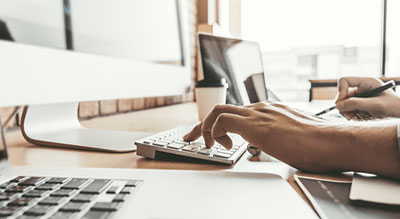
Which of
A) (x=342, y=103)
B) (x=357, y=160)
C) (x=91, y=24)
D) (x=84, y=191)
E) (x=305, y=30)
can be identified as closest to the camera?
(x=84, y=191)

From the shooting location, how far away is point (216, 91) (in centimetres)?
85

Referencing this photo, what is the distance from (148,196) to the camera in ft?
0.80

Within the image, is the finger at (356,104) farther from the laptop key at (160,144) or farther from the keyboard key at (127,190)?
the keyboard key at (127,190)

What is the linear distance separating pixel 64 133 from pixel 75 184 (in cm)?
41

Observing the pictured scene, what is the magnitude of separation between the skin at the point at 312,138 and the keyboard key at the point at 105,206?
0.22 m

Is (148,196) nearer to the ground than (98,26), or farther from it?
nearer to the ground

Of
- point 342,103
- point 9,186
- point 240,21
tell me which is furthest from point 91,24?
point 240,21

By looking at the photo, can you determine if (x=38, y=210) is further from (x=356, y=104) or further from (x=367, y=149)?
(x=356, y=104)

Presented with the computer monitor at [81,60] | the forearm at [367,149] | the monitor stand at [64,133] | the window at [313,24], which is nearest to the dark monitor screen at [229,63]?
the computer monitor at [81,60]

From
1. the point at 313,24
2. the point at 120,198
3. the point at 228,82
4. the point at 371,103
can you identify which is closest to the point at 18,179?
the point at 120,198

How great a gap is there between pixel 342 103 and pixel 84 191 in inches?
33.2

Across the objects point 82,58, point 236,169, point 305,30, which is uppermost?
point 305,30

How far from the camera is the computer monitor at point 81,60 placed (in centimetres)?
35

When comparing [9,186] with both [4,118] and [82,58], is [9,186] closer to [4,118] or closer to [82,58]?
[82,58]
